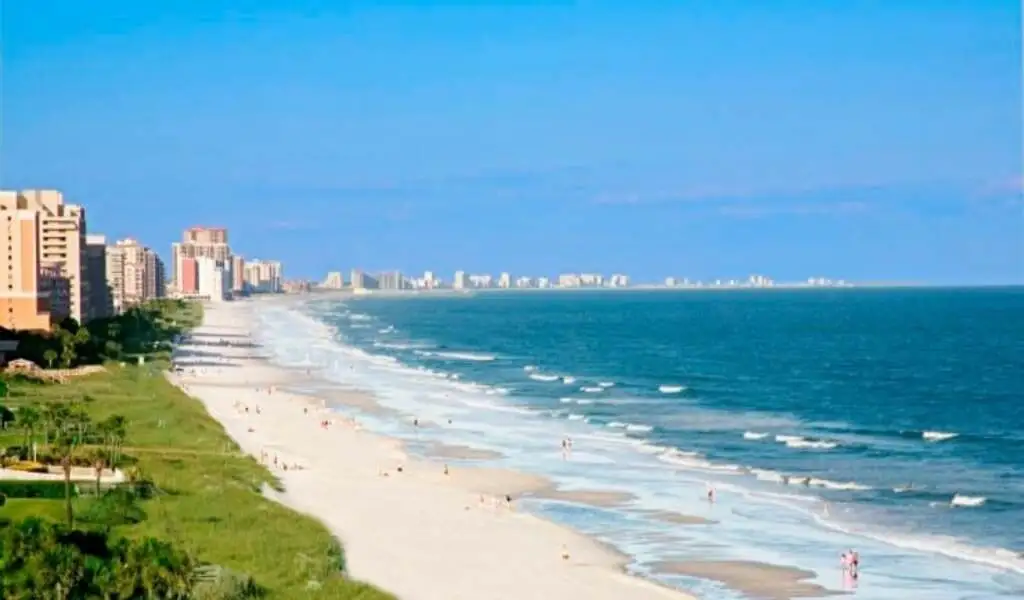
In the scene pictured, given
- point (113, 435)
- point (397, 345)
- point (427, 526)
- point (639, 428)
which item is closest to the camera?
point (427, 526)

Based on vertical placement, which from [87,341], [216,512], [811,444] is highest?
[87,341]

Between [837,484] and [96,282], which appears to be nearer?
[837,484]

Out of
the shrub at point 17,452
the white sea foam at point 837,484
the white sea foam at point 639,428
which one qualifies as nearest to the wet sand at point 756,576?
the white sea foam at point 837,484

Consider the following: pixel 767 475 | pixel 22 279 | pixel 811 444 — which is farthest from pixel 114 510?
pixel 22 279

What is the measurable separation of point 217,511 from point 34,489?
6.96 m

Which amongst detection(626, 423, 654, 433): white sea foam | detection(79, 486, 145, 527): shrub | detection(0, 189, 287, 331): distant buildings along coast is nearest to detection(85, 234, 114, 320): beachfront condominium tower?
detection(0, 189, 287, 331): distant buildings along coast

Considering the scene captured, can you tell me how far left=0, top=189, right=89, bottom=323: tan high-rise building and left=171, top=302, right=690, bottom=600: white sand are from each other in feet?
229

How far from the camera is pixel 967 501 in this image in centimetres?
5194

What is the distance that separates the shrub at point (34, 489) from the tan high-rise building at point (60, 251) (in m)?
92.5

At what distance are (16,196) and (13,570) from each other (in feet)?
459

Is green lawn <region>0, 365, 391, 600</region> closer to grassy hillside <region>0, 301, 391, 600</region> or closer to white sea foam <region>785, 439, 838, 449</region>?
grassy hillside <region>0, 301, 391, 600</region>

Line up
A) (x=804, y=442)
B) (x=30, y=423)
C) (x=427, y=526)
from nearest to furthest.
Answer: (x=427, y=526) → (x=30, y=423) → (x=804, y=442)

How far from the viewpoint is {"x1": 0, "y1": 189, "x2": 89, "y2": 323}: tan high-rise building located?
143 m

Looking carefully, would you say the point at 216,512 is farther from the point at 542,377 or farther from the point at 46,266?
the point at 46,266
